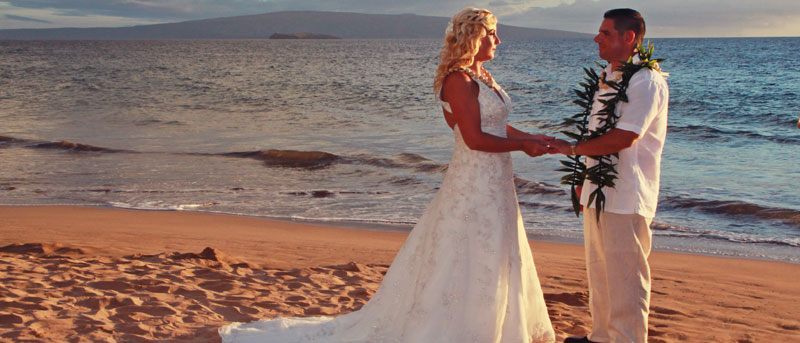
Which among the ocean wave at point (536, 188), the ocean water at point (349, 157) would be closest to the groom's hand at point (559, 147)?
the ocean water at point (349, 157)

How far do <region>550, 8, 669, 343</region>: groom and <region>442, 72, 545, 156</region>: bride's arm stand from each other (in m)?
0.25

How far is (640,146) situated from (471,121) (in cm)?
94

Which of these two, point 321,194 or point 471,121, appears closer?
point 471,121

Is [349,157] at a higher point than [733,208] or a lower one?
Result: lower

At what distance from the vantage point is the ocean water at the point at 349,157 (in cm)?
1005

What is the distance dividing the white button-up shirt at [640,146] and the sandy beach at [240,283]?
1.55 m

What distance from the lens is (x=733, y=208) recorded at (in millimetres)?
10195

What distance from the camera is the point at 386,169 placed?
14.5m

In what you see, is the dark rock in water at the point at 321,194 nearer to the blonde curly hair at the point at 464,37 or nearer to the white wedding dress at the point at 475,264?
the white wedding dress at the point at 475,264

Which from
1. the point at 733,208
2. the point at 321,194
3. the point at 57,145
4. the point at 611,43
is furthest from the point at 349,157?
the point at 611,43

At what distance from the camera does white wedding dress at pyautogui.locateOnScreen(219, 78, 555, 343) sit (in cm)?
372

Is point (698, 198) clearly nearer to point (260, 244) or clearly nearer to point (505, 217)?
point (260, 244)

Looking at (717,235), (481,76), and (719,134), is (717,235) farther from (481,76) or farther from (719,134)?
(719,134)

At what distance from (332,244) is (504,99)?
4.63m
